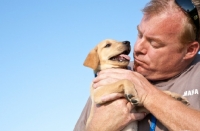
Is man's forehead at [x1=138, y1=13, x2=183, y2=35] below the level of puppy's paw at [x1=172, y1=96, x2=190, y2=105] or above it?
above

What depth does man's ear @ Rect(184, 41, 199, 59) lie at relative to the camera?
5026mm

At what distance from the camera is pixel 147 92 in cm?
427

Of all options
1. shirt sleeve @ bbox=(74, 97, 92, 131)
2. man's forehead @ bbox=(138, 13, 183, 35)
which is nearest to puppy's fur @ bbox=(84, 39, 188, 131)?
shirt sleeve @ bbox=(74, 97, 92, 131)

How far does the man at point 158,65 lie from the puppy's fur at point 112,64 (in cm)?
9

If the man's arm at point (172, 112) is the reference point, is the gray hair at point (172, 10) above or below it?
above

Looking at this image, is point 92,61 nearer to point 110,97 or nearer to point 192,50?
point 110,97

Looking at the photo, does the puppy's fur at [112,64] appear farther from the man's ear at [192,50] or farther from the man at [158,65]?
the man's ear at [192,50]

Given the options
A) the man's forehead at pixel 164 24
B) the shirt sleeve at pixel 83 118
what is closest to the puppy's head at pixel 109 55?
the shirt sleeve at pixel 83 118

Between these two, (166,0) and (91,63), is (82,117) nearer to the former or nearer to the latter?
(91,63)

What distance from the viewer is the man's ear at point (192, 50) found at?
5.03 m

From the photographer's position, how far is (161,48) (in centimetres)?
491

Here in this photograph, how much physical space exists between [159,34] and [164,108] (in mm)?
1179

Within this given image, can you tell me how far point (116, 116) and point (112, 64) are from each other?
42.3 inches

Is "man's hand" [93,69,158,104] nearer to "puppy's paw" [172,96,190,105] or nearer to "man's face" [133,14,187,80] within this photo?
"puppy's paw" [172,96,190,105]
